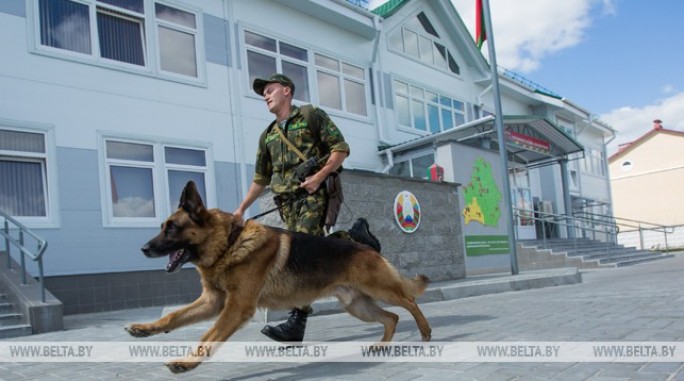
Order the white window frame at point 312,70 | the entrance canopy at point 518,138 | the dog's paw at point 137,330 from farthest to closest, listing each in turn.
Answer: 1. the entrance canopy at point 518,138
2. the white window frame at point 312,70
3. the dog's paw at point 137,330

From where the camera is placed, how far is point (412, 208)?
1067 centimetres

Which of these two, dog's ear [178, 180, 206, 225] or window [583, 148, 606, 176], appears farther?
window [583, 148, 606, 176]

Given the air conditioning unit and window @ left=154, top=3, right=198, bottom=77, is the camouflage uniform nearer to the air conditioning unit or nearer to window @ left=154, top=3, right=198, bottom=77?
window @ left=154, top=3, right=198, bottom=77

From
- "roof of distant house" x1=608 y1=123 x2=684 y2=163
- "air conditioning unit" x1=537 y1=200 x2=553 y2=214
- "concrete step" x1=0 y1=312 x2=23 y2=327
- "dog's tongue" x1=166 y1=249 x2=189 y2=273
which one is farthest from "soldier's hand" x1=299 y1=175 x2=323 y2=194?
"roof of distant house" x1=608 y1=123 x2=684 y2=163

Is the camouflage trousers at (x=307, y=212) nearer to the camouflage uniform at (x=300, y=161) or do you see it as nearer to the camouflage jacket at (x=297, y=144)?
the camouflage uniform at (x=300, y=161)

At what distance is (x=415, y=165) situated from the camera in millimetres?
17953

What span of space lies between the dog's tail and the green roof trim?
16.0 meters

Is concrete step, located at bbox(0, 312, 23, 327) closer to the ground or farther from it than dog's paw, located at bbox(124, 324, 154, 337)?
closer to the ground

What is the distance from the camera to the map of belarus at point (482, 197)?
521 inches

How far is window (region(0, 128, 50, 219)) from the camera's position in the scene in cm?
991

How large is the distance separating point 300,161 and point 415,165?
13.9 m

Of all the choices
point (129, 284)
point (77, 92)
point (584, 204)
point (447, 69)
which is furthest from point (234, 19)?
point (584, 204)

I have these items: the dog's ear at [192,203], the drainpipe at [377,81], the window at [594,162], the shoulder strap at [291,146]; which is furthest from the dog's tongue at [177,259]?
the window at [594,162]

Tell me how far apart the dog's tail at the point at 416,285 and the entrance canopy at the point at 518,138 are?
1053cm
